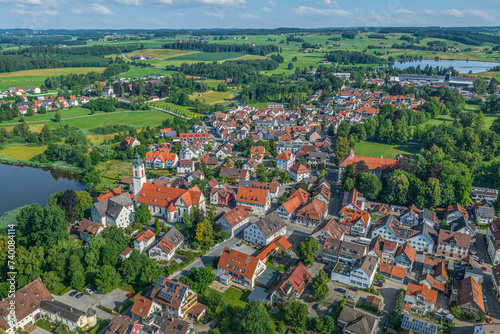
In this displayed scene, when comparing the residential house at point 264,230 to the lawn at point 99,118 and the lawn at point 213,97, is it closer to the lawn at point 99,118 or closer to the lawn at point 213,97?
the lawn at point 99,118

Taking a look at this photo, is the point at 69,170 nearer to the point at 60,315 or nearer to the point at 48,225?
the point at 48,225

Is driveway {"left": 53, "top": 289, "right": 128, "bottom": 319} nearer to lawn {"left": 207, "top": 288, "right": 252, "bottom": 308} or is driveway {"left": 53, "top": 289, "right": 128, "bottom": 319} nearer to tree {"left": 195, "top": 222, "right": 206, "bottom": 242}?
lawn {"left": 207, "top": 288, "right": 252, "bottom": 308}

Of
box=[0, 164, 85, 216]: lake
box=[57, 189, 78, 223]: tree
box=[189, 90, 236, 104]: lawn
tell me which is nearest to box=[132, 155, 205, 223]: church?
box=[57, 189, 78, 223]: tree

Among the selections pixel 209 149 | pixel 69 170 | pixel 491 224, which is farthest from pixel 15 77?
pixel 491 224

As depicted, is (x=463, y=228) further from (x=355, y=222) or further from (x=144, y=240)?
(x=144, y=240)

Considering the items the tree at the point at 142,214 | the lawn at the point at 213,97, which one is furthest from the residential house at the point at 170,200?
the lawn at the point at 213,97

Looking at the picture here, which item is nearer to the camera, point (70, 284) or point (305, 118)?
point (70, 284)
